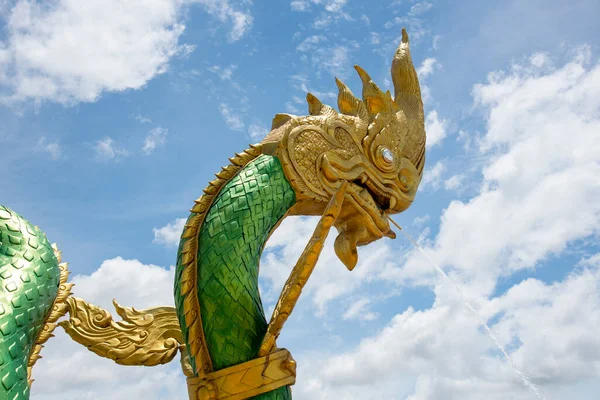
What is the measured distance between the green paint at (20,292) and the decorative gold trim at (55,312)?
19 centimetres

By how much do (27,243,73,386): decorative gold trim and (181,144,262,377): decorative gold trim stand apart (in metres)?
0.80

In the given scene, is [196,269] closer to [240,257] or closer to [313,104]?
[240,257]

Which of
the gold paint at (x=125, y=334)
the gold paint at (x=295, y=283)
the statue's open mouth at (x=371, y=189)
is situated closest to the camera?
the gold paint at (x=295, y=283)

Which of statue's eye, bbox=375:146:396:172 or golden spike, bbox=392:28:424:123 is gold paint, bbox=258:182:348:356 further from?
golden spike, bbox=392:28:424:123

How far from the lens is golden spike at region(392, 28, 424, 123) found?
514 centimetres

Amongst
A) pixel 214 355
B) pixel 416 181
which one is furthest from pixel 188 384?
pixel 416 181

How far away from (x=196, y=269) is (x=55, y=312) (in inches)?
37.9

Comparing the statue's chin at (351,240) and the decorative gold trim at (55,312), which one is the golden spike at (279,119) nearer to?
the statue's chin at (351,240)

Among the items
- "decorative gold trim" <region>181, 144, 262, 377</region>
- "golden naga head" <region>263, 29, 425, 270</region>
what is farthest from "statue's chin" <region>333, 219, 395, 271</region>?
"decorative gold trim" <region>181, 144, 262, 377</region>

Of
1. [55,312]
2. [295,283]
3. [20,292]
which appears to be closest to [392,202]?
[295,283]

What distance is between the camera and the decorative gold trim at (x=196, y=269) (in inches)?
132

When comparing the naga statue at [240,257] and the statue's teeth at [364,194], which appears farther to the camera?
the statue's teeth at [364,194]

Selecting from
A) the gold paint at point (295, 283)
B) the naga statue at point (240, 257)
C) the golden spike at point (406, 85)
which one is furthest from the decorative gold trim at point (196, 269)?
the golden spike at point (406, 85)

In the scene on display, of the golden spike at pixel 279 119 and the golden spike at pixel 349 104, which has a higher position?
the golden spike at pixel 349 104
